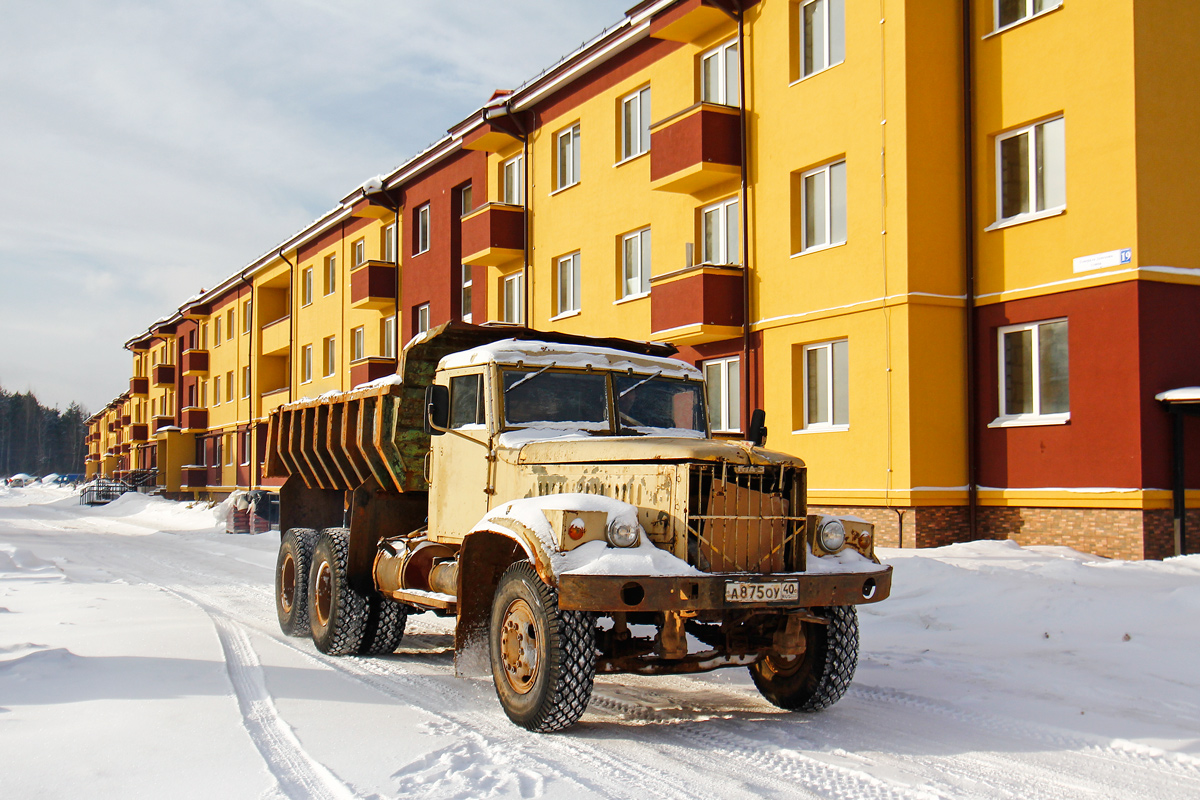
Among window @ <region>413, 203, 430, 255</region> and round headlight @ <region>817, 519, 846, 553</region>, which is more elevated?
window @ <region>413, 203, 430, 255</region>

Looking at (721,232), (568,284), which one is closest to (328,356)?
(568,284)

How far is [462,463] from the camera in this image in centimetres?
792

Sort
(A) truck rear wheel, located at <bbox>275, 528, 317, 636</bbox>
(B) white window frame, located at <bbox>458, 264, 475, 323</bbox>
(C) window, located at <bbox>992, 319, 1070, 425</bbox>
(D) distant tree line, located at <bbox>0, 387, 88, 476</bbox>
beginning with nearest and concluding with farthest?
1. (A) truck rear wheel, located at <bbox>275, 528, 317, 636</bbox>
2. (C) window, located at <bbox>992, 319, 1070, 425</bbox>
3. (B) white window frame, located at <bbox>458, 264, 475, 323</bbox>
4. (D) distant tree line, located at <bbox>0, 387, 88, 476</bbox>

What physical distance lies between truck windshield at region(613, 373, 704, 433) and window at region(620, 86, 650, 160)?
12.7 metres

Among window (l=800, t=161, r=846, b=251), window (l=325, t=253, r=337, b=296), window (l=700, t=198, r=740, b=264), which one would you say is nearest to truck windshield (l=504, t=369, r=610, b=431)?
window (l=800, t=161, r=846, b=251)

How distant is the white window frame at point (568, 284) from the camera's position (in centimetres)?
2208

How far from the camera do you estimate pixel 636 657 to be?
20.0 feet

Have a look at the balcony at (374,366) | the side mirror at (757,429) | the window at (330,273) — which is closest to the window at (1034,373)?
the side mirror at (757,429)

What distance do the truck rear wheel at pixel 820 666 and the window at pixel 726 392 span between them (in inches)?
427

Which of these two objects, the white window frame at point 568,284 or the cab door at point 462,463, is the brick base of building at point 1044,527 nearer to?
the cab door at point 462,463

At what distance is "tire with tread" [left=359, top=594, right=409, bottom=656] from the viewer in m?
9.08

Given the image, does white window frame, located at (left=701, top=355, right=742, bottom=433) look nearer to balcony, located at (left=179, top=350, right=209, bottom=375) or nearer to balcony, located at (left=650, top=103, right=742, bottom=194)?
balcony, located at (left=650, top=103, right=742, bottom=194)

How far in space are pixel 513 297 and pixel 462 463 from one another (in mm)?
17081

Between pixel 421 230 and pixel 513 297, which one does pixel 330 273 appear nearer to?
pixel 421 230
